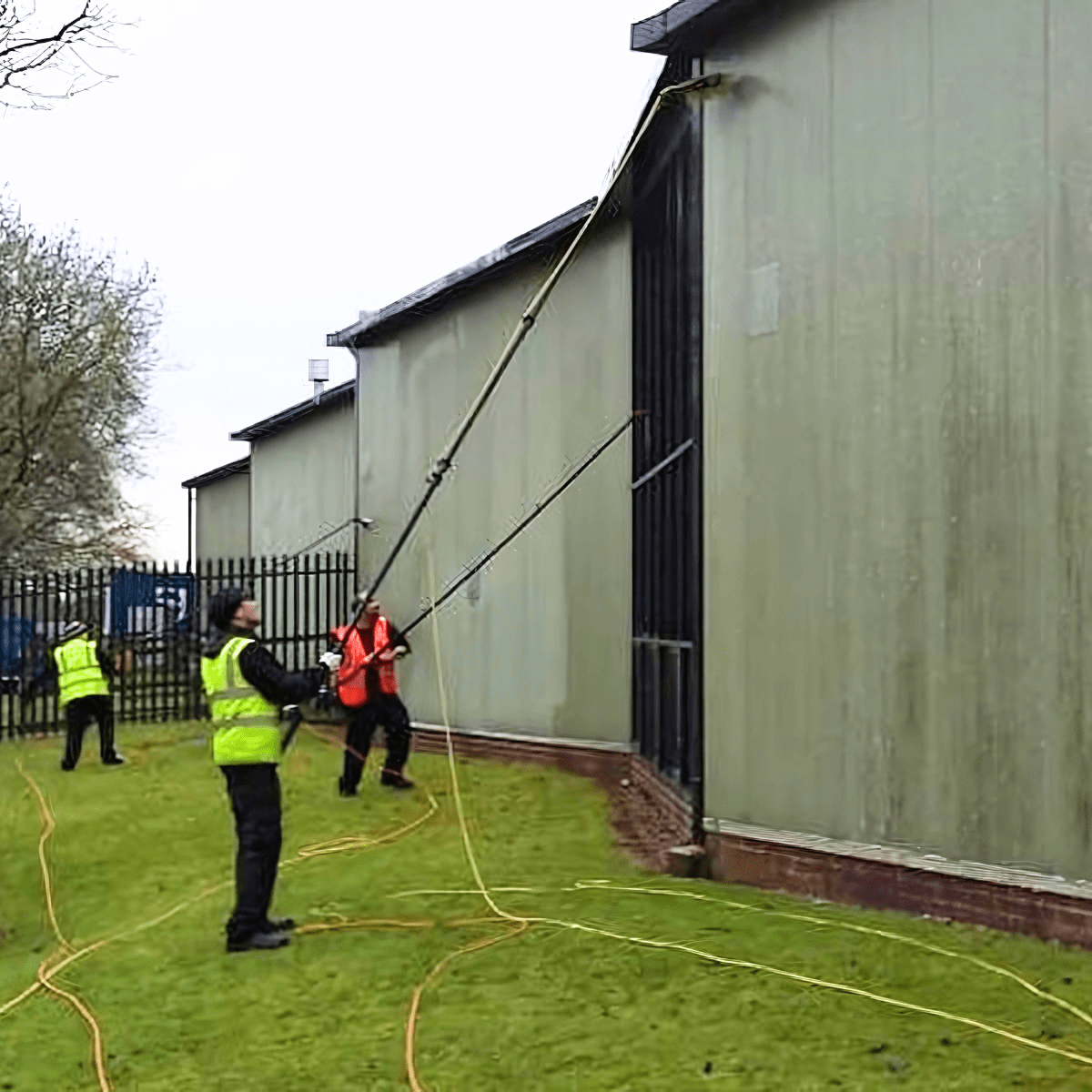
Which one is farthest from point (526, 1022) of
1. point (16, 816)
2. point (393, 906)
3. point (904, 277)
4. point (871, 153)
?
point (16, 816)

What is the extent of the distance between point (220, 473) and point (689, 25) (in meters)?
25.8

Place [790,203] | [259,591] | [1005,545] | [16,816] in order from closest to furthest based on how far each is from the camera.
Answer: [1005,545], [790,203], [16,816], [259,591]

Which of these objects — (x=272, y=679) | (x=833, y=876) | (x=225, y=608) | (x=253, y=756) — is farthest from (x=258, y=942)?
(x=833, y=876)

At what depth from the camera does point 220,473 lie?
114 ft

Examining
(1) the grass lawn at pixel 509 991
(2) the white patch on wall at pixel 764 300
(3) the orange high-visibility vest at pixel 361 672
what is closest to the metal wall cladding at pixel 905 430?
(2) the white patch on wall at pixel 764 300

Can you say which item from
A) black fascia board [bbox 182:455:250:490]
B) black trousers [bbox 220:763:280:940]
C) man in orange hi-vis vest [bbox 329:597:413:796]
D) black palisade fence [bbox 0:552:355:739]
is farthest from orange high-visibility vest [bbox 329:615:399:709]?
black fascia board [bbox 182:455:250:490]

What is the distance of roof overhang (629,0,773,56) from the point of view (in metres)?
9.70

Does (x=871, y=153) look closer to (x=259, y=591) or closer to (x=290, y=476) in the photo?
(x=259, y=591)

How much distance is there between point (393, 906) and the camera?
9641mm

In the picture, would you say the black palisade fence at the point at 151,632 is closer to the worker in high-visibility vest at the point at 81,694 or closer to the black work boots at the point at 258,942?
the worker in high-visibility vest at the point at 81,694

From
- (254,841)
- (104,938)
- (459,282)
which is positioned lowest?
(104,938)

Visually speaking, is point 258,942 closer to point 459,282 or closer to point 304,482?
point 459,282

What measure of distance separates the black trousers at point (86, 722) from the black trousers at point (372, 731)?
3.70 m

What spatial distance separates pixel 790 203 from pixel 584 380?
18.5 ft
